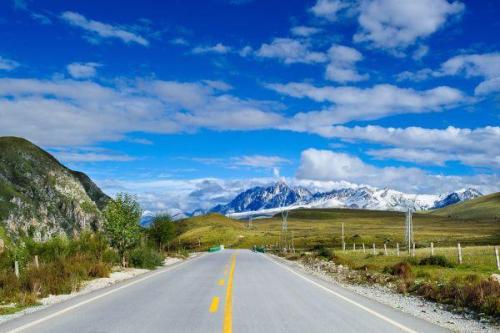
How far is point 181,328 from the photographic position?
1044cm

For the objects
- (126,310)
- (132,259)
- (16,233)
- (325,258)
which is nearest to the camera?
(126,310)

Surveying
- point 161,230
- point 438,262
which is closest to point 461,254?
point 438,262

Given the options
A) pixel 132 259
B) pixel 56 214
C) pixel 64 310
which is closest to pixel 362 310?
pixel 64 310

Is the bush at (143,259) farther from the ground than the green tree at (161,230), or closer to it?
closer to it

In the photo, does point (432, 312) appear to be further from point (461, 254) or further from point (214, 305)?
point (461, 254)

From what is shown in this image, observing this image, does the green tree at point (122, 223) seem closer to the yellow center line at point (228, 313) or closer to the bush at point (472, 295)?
the yellow center line at point (228, 313)

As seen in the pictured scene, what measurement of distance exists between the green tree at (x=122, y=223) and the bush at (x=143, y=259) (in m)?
0.68

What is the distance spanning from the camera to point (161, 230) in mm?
69438

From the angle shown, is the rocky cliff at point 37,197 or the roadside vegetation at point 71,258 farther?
the rocky cliff at point 37,197

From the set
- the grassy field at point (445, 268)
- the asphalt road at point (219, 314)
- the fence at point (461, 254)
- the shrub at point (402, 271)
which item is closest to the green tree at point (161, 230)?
the fence at point (461, 254)

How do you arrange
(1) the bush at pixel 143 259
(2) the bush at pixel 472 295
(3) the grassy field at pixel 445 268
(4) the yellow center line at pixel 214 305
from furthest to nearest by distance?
(1) the bush at pixel 143 259, (3) the grassy field at pixel 445 268, (2) the bush at pixel 472 295, (4) the yellow center line at pixel 214 305

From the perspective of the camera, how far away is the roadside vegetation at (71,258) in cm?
1808

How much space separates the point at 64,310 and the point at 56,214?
89.2m

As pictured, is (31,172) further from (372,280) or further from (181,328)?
(181,328)
